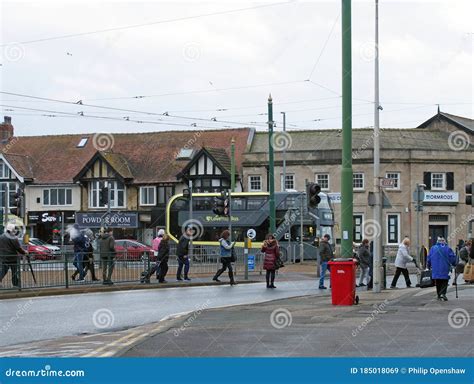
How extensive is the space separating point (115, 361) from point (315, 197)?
586 inches

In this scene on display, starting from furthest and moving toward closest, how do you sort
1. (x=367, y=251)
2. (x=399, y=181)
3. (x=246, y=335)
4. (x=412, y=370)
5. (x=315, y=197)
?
1. (x=399, y=181)
2. (x=367, y=251)
3. (x=315, y=197)
4. (x=246, y=335)
5. (x=412, y=370)

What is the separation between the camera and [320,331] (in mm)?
14359

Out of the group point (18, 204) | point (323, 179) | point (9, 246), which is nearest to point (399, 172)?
point (323, 179)

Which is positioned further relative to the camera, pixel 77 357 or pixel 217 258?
pixel 217 258

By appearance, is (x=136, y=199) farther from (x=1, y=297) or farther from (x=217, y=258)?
(x=1, y=297)

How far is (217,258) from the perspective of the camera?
1438 inches

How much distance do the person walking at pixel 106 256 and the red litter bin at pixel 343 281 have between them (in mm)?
9583

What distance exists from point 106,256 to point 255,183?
135 ft

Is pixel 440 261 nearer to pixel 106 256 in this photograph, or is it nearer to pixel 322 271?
pixel 322 271

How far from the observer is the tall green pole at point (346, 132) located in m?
20.2

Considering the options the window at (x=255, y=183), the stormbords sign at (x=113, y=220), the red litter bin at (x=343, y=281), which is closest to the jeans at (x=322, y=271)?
the red litter bin at (x=343, y=281)

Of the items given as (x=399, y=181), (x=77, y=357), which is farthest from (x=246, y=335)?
(x=399, y=181)

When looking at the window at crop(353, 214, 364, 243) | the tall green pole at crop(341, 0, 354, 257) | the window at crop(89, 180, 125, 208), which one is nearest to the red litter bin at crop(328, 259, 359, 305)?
the tall green pole at crop(341, 0, 354, 257)

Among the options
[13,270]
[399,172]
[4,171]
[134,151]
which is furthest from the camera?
[134,151]
